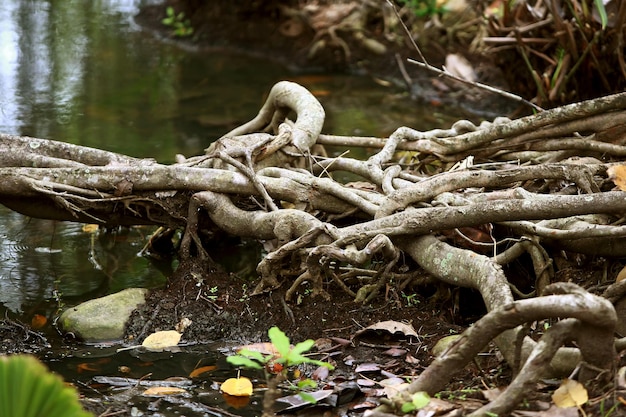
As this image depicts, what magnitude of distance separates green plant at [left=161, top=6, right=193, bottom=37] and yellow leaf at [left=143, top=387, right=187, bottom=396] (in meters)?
8.97

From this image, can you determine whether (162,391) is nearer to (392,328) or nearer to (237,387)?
(237,387)

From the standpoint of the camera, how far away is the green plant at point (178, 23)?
12.0m

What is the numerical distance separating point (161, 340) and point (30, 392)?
6.28 feet

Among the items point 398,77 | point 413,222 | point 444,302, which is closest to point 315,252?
point 413,222

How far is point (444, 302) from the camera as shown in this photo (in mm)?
4250

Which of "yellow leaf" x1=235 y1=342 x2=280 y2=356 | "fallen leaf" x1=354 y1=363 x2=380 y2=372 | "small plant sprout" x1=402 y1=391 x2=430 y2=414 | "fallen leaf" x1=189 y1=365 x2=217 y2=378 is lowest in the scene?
"fallen leaf" x1=189 y1=365 x2=217 y2=378

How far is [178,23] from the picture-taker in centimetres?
1206

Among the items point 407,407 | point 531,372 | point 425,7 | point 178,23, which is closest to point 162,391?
point 407,407

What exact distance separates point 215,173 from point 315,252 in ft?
3.11

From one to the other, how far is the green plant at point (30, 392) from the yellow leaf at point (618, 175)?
2.66 meters

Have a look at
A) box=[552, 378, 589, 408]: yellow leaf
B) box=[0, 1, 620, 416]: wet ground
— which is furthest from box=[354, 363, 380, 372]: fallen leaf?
box=[552, 378, 589, 408]: yellow leaf

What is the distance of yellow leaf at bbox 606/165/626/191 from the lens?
3.92 m

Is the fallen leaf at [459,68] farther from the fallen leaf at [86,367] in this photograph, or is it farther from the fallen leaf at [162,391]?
the fallen leaf at [162,391]

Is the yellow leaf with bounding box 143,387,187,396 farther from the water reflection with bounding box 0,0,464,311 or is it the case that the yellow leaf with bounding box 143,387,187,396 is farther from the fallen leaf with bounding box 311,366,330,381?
the water reflection with bounding box 0,0,464,311
